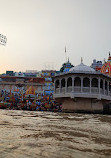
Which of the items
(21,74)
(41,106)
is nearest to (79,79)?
(41,106)

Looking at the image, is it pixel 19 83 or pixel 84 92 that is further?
pixel 19 83

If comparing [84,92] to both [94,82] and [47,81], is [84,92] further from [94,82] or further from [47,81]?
[47,81]

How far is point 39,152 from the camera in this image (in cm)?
199

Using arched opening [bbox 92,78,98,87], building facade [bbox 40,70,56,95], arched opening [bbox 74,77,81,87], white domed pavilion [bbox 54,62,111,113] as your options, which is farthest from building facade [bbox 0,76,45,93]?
arched opening [bbox 92,78,98,87]

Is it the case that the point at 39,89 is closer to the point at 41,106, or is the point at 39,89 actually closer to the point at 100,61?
the point at 100,61

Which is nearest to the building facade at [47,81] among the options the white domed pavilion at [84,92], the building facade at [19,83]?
the building facade at [19,83]

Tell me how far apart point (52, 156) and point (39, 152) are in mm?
224

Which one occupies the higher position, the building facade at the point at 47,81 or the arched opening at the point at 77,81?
the building facade at the point at 47,81

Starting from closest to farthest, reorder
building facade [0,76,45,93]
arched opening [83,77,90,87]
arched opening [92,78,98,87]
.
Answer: arched opening [83,77,90,87]
arched opening [92,78,98,87]
building facade [0,76,45,93]

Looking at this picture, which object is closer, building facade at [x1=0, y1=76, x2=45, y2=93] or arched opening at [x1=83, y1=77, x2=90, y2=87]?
arched opening at [x1=83, y1=77, x2=90, y2=87]

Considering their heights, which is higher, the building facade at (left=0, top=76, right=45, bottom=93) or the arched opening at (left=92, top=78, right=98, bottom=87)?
the building facade at (left=0, top=76, right=45, bottom=93)

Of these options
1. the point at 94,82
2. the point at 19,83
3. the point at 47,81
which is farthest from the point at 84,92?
the point at 19,83

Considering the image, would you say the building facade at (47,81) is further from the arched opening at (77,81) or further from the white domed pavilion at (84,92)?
the arched opening at (77,81)

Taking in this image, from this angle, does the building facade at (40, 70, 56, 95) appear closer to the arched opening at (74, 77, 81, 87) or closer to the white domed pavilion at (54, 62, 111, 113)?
the white domed pavilion at (54, 62, 111, 113)
